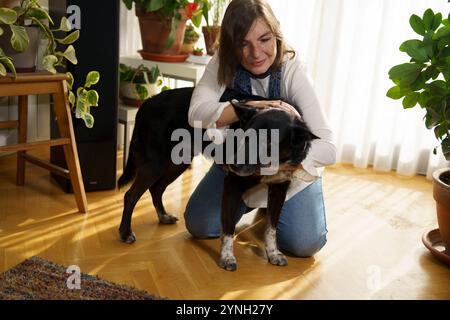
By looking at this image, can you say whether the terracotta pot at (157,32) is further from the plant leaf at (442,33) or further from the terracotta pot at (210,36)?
the plant leaf at (442,33)

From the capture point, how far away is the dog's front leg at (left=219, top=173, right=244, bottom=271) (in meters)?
1.90

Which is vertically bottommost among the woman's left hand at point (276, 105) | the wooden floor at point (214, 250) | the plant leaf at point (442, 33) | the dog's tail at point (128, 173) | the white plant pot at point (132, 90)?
the wooden floor at point (214, 250)

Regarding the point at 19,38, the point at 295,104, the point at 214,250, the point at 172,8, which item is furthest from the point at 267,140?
the point at 172,8

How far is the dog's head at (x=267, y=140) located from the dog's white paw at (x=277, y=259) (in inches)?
16.1

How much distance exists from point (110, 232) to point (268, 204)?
69cm

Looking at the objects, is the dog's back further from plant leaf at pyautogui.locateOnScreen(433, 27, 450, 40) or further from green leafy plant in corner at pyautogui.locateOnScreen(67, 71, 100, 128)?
plant leaf at pyautogui.locateOnScreen(433, 27, 450, 40)

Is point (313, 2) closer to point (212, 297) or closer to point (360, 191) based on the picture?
point (360, 191)

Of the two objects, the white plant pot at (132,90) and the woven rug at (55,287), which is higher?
the white plant pot at (132,90)

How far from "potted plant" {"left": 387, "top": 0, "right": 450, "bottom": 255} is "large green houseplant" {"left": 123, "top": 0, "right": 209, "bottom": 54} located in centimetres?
140

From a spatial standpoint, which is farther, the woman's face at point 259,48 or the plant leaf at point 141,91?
the plant leaf at point 141,91

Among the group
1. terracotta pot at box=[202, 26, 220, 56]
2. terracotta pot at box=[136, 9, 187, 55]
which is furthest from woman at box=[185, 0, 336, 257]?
terracotta pot at box=[202, 26, 220, 56]

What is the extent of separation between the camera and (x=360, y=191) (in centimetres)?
297

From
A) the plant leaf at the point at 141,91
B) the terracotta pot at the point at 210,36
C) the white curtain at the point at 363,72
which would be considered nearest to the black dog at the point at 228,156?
the plant leaf at the point at 141,91

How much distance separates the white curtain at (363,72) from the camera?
317cm
